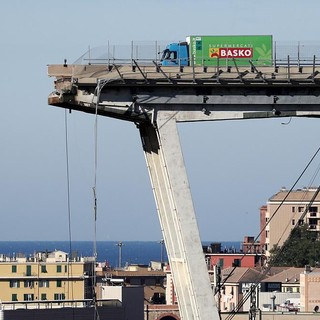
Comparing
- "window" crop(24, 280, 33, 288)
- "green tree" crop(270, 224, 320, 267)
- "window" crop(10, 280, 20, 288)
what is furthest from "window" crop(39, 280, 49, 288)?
"green tree" crop(270, 224, 320, 267)

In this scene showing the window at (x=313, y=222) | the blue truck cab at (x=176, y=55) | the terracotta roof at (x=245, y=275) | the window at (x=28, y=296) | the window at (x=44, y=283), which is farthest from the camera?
the window at (x=313, y=222)

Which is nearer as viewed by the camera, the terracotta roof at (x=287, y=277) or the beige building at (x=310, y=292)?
the beige building at (x=310, y=292)

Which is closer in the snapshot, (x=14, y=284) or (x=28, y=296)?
(x=28, y=296)

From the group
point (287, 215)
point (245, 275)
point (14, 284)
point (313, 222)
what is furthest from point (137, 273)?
point (245, 275)

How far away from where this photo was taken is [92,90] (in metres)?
52.0

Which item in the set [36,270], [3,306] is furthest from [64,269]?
[3,306]

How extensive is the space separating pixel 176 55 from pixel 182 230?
5018 millimetres

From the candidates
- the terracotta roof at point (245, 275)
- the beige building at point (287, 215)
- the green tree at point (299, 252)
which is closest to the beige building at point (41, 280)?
the terracotta roof at point (245, 275)

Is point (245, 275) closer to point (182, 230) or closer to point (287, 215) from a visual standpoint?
point (287, 215)

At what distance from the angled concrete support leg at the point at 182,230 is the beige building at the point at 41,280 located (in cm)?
10226

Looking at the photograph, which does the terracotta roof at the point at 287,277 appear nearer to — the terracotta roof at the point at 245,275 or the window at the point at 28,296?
the terracotta roof at the point at 245,275

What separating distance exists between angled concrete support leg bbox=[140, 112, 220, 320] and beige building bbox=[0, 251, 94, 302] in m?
102

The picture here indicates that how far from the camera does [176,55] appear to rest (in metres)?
52.6

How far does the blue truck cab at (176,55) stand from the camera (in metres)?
52.2
